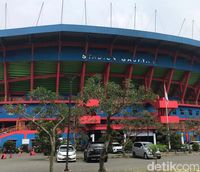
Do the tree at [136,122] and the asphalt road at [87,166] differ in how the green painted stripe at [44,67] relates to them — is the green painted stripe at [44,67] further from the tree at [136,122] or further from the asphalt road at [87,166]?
the asphalt road at [87,166]

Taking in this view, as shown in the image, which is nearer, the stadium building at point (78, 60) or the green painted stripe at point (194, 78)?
the stadium building at point (78, 60)

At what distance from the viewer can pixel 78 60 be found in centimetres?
6084

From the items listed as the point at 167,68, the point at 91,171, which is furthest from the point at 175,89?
the point at 91,171

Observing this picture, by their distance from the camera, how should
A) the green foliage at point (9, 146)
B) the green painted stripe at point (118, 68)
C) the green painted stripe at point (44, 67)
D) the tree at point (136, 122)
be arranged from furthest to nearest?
the green painted stripe at point (118, 68) → the green painted stripe at point (44, 67) → the green foliage at point (9, 146) → the tree at point (136, 122)

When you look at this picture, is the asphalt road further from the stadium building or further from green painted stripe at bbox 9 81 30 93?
green painted stripe at bbox 9 81 30 93

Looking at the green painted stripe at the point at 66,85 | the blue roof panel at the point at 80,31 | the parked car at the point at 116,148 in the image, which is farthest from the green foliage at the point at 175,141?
the green painted stripe at the point at 66,85

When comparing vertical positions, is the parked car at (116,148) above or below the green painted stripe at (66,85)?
below

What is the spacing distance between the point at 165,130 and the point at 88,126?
12607 mm

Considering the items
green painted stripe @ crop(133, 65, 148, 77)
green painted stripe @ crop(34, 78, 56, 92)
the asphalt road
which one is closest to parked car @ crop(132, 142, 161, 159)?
the asphalt road

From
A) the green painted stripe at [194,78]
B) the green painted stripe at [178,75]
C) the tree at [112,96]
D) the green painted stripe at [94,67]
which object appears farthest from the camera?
the green painted stripe at [194,78]

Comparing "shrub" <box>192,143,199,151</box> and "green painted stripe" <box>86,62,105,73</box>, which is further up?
"green painted stripe" <box>86,62,105,73</box>

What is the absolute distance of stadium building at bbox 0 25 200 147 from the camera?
187 feet

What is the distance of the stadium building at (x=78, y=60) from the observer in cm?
5712

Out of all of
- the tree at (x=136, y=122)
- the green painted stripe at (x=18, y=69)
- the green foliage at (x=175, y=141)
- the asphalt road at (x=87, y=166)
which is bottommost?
the asphalt road at (x=87, y=166)
